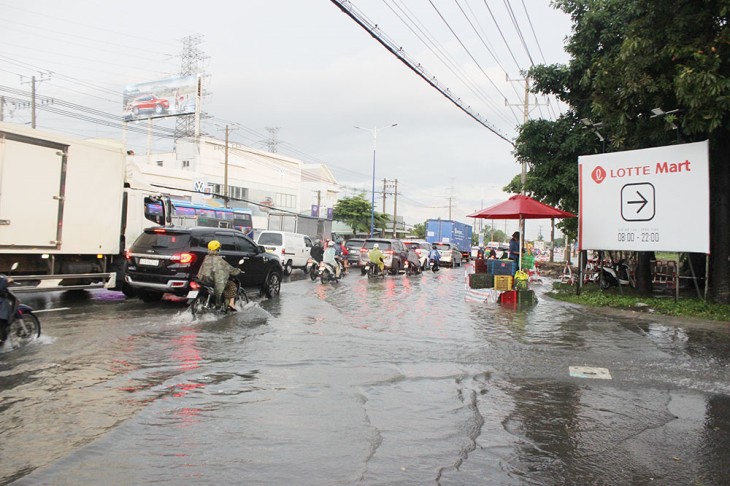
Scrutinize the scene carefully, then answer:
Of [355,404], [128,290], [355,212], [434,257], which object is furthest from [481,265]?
[355,212]

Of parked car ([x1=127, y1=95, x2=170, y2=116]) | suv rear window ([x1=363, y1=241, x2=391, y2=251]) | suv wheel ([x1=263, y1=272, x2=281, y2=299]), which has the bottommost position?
suv wheel ([x1=263, y1=272, x2=281, y2=299])

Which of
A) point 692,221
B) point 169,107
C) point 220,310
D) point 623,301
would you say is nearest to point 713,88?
point 692,221

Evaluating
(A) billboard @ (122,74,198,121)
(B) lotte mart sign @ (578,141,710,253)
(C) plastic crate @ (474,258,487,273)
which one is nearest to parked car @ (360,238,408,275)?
(C) plastic crate @ (474,258,487,273)

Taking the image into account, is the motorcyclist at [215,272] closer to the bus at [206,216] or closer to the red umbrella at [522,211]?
the red umbrella at [522,211]

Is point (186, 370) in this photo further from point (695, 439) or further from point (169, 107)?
point (169, 107)

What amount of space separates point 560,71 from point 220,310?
14.2 metres

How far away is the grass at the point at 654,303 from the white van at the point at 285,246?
11.3 metres

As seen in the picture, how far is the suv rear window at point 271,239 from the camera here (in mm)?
23505

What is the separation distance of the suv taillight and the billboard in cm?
5091

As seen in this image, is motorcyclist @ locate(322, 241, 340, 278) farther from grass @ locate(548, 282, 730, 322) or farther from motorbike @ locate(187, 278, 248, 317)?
motorbike @ locate(187, 278, 248, 317)

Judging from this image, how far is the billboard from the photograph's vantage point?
58344 millimetres

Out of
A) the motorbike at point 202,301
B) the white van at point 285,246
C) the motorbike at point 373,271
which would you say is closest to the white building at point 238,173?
the white van at point 285,246

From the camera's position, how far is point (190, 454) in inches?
157

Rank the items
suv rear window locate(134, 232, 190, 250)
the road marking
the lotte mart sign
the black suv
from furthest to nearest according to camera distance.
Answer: the lotte mart sign → suv rear window locate(134, 232, 190, 250) → the black suv → the road marking
